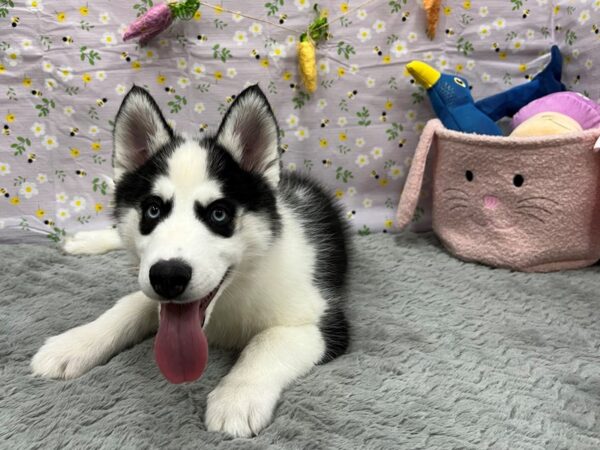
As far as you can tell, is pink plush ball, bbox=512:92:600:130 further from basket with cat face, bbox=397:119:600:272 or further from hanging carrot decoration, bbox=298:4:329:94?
hanging carrot decoration, bbox=298:4:329:94

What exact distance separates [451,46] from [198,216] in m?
1.96

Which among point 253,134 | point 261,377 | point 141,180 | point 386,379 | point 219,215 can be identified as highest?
point 253,134

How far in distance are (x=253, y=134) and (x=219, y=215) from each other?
0.33 m

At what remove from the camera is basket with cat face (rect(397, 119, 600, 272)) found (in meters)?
2.19

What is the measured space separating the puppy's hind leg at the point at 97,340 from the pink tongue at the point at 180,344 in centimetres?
38

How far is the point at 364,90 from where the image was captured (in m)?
2.71

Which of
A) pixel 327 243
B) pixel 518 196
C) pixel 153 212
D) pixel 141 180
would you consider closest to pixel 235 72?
pixel 327 243

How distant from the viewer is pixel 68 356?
150 centimetres

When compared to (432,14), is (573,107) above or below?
below

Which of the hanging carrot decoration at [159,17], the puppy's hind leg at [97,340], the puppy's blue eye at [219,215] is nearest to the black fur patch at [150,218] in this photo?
the puppy's blue eye at [219,215]

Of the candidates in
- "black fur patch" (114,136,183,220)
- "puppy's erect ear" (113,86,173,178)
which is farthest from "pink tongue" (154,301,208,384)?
"puppy's erect ear" (113,86,173,178)

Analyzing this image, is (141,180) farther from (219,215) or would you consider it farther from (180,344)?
(180,344)

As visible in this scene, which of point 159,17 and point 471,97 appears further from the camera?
point 471,97

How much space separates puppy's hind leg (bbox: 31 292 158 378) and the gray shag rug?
5 centimetres
